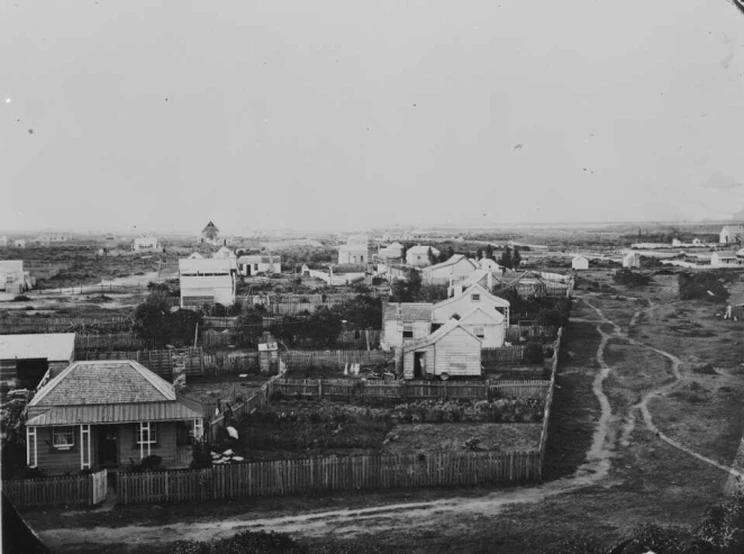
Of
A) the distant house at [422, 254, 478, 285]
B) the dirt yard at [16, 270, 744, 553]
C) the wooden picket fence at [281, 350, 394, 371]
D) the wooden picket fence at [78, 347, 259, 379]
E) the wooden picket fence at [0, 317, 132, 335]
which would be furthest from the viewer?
the distant house at [422, 254, 478, 285]

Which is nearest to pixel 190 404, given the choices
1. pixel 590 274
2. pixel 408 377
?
pixel 408 377

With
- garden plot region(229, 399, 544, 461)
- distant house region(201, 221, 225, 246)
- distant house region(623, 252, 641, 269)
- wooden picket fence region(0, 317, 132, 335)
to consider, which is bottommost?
garden plot region(229, 399, 544, 461)

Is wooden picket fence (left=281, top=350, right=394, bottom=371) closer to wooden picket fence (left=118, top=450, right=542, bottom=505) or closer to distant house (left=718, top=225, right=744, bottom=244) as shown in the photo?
wooden picket fence (left=118, top=450, right=542, bottom=505)

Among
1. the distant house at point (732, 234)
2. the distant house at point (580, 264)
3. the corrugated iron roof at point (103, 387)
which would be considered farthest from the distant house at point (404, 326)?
the distant house at point (732, 234)

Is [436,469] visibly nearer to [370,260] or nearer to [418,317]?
[418,317]

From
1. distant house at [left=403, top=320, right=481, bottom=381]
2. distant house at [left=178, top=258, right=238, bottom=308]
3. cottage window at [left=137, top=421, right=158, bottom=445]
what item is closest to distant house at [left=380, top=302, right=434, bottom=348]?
distant house at [left=403, top=320, right=481, bottom=381]

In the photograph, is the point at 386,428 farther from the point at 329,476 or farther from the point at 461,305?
the point at 461,305

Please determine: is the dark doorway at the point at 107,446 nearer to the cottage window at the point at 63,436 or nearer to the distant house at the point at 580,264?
the cottage window at the point at 63,436
